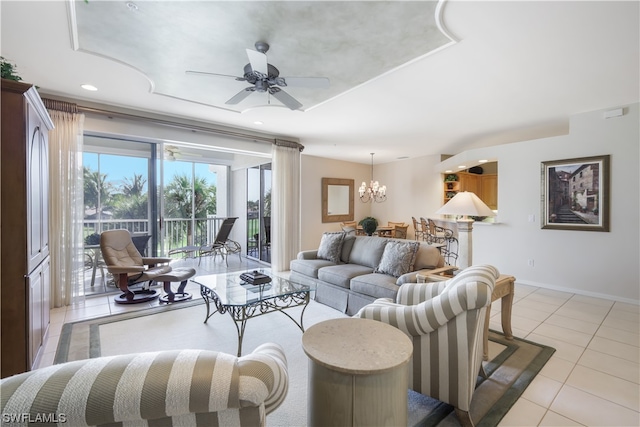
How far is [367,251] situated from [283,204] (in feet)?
7.69

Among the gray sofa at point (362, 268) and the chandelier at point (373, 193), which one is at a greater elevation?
the chandelier at point (373, 193)

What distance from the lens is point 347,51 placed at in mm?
2613

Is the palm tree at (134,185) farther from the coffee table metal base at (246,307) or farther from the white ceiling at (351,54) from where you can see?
the coffee table metal base at (246,307)

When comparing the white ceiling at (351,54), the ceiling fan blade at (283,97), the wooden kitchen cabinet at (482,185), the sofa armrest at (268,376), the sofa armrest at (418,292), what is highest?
the white ceiling at (351,54)

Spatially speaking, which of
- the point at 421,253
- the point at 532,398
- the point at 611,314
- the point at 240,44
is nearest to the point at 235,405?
the point at 532,398

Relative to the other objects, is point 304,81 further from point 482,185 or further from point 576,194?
point 482,185

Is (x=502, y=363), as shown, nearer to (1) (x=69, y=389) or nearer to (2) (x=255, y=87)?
(1) (x=69, y=389)

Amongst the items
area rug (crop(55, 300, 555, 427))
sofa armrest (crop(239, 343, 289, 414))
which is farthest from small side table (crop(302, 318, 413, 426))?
area rug (crop(55, 300, 555, 427))

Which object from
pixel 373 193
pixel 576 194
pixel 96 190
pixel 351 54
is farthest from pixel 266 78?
pixel 373 193

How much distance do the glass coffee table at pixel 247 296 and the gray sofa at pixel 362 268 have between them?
33 cm

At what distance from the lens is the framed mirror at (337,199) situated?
25.2ft

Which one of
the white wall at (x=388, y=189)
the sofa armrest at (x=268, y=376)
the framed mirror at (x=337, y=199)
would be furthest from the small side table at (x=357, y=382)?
the framed mirror at (x=337, y=199)

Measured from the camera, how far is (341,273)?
366 centimetres

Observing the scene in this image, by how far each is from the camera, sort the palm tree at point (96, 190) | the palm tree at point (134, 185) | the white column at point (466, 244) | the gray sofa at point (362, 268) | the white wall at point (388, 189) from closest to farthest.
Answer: the white column at point (466, 244) → the gray sofa at point (362, 268) → the palm tree at point (96, 190) → the palm tree at point (134, 185) → the white wall at point (388, 189)
